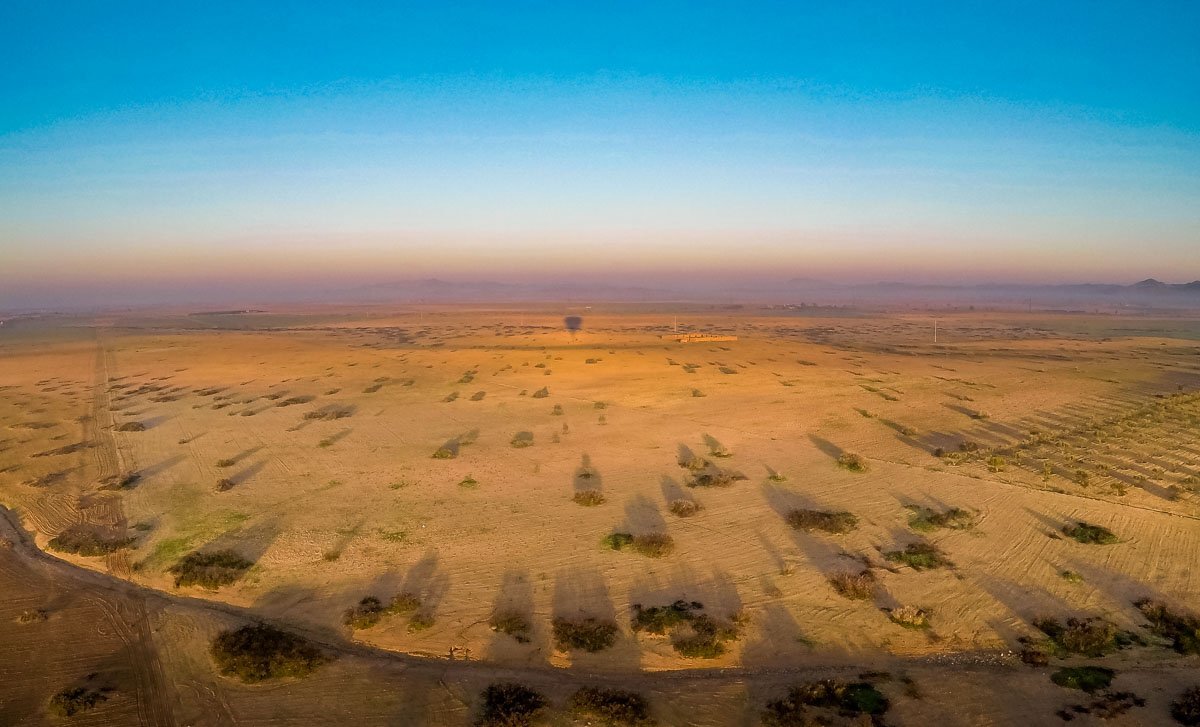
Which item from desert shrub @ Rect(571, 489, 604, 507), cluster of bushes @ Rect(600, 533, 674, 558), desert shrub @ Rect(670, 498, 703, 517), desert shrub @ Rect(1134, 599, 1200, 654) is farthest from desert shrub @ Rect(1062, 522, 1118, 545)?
desert shrub @ Rect(571, 489, 604, 507)

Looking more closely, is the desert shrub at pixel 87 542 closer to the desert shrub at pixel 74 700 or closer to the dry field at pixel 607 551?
the dry field at pixel 607 551

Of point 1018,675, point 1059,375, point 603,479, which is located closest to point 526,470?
point 603,479

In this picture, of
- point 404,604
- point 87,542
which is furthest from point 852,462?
point 87,542

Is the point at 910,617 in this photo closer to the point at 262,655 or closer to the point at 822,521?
the point at 822,521

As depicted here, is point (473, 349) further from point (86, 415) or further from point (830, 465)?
point (830, 465)

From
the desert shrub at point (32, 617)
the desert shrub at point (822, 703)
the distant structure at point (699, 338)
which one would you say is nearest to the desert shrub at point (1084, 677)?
the desert shrub at point (822, 703)
